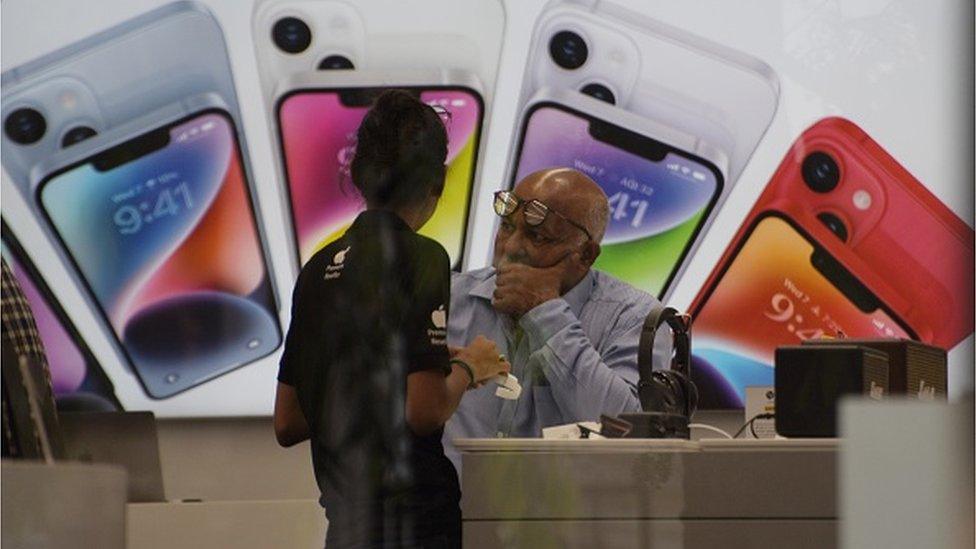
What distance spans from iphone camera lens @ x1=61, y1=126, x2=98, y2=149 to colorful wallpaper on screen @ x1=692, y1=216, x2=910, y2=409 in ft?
3.76

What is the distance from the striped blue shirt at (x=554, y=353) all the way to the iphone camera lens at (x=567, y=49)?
28.7 inches

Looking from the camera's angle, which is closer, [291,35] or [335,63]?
[291,35]

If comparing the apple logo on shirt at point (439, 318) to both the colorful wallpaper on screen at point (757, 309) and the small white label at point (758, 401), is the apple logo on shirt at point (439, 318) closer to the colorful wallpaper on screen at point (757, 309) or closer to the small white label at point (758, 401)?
the small white label at point (758, 401)

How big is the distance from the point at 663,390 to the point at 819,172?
1.20 metres

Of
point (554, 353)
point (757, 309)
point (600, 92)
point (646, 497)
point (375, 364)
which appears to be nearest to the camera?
point (646, 497)

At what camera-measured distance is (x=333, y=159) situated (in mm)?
2592

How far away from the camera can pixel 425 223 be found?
74.3 inches

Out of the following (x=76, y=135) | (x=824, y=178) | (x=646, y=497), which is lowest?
(x=824, y=178)

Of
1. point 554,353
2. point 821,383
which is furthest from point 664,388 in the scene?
point 821,383

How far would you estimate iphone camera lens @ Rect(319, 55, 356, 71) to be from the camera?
108 inches

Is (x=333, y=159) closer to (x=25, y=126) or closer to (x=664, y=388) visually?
(x=25, y=126)

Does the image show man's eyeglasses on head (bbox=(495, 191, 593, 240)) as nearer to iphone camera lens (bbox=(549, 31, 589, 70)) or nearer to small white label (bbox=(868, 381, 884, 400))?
iphone camera lens (bbox=(549, 31, 589, 70))

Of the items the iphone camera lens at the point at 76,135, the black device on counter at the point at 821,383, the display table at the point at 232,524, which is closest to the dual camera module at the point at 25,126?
the iphone camera lens at the point at 76,135

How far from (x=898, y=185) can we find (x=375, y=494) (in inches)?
53.7
